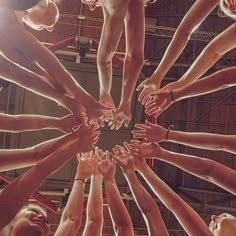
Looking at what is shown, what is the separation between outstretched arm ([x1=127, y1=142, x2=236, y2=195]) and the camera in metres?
3.74

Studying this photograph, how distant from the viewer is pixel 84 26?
9.53 metres

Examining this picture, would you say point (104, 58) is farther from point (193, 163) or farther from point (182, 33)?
point (193, 163)

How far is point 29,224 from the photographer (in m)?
2.88

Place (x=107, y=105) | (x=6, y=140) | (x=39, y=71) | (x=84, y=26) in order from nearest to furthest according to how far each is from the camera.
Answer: (x=39, y=71) → (x=107, y=105) → (x=6, y=140) → (x=84, y=26)

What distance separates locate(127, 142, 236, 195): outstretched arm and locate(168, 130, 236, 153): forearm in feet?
0.42

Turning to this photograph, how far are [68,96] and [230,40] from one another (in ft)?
4.30

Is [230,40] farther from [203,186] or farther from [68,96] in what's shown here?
[203,186]

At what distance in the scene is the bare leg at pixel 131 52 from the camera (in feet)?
13.2

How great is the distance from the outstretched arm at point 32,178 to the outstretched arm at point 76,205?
69cm

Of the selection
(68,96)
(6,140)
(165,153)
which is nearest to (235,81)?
(165,153)

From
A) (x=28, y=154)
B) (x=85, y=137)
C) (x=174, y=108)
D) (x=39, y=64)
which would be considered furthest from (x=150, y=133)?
(x=174, y=108)

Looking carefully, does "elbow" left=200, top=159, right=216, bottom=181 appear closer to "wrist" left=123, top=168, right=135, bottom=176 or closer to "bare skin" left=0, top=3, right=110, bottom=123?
"wrist" left=123, top=168, right=135, bottom=176

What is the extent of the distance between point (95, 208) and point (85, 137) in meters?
0.84

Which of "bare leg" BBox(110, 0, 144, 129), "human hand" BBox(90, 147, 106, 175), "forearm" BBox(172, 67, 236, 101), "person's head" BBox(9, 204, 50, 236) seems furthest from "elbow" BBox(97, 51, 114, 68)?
"person's head" BBox(9, 204, 50, 236)
